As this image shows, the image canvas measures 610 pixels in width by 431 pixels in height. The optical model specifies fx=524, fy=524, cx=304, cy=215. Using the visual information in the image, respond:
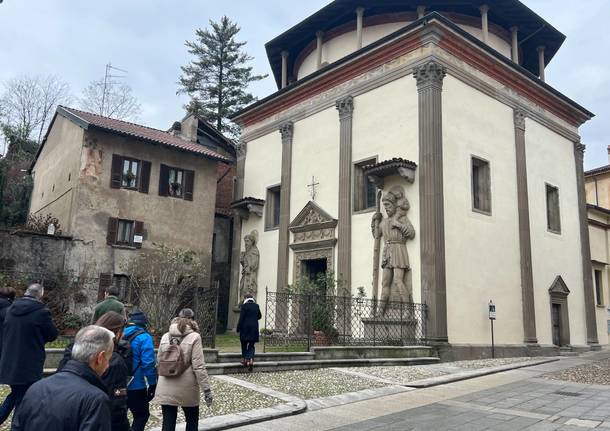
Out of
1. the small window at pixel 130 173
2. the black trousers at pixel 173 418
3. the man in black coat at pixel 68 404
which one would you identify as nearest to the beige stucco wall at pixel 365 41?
the small window at pixel 130 173

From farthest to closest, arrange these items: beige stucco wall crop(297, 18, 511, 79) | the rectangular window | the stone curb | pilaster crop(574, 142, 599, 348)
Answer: pilaster crop(574, 142, 599, 348) < beige stucco wall crop(297, 18, 511, 79) < the rectangular window < the stone curb

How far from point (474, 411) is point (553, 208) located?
48.3 ft

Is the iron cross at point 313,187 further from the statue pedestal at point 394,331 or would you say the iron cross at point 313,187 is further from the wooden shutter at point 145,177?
the wooden shutter at point 145,177

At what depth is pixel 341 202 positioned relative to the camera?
1841 centimetres

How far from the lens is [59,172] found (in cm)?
2170

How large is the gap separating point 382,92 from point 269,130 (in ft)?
21.4

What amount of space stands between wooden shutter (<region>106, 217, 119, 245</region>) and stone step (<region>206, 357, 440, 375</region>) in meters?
10.2

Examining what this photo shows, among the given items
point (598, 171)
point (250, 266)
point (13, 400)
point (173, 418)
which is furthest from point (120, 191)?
point (598, 171)

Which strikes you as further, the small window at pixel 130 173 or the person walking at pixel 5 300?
the small window at pixel 130 173

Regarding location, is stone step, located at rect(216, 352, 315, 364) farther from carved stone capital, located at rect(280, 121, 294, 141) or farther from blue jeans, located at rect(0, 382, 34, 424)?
carved stone capital, located at rect(280, 121, 294, 141)

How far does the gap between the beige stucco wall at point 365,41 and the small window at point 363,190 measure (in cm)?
511

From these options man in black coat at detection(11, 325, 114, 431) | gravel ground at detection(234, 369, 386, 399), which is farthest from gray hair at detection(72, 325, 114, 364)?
gravel ground at detection(234, 369, 386, 399)

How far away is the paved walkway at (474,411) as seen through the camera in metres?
7.07

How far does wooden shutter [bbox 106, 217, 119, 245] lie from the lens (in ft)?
63.9
